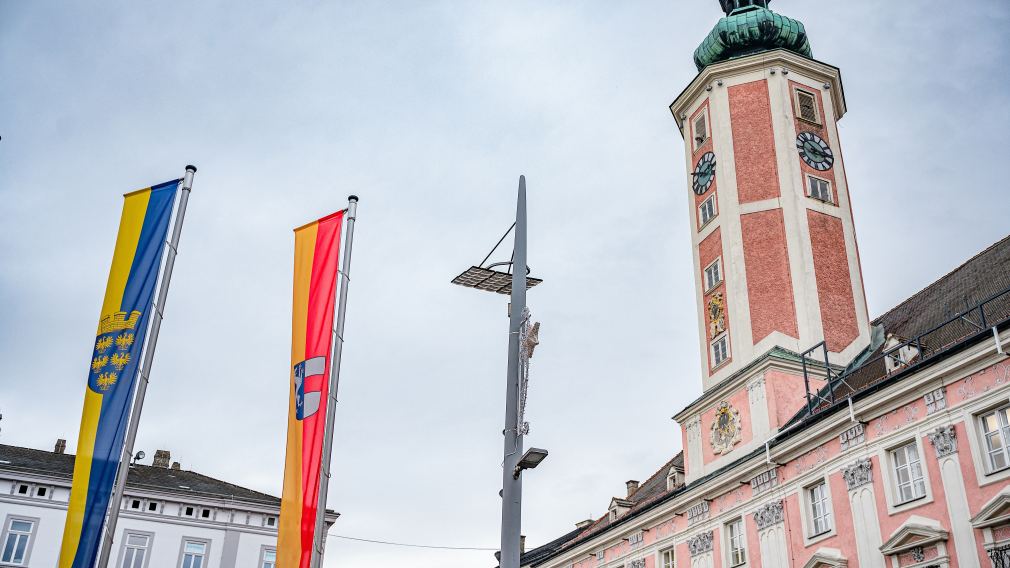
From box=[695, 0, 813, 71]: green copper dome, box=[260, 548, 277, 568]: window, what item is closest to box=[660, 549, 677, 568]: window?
box=[260, 548, 277, 568]: window

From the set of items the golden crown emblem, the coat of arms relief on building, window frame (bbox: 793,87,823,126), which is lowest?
the golden crown emblem

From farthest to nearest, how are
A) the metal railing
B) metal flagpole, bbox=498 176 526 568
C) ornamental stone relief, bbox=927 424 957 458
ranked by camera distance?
the metal railing → ornamental stone relief, bbox=927 424 957 458 → metal flagpole, bbox=498 176 526 568

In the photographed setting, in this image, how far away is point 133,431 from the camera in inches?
758

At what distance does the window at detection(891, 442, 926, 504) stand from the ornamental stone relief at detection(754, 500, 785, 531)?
5.22 meters

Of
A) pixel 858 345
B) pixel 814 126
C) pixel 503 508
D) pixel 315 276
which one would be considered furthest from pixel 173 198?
pixel 814 126

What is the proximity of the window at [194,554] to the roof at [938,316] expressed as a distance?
21.5 m

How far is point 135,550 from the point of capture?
46.2 m

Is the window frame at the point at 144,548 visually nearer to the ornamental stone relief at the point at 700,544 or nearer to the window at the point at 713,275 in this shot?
the ornamental stone relief at the point at 700,544

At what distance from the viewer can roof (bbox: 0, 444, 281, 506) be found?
154ft

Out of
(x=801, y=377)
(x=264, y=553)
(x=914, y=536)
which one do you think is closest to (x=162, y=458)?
(x=264, y=553)

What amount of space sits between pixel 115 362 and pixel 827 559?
21.1 meters

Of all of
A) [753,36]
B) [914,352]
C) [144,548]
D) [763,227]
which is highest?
[753,36]

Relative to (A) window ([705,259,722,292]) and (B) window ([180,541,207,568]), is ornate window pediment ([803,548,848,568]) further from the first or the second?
(B) window ([180,541,207,568])

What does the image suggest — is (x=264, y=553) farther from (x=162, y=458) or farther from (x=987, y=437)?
(x=987, y=437)
